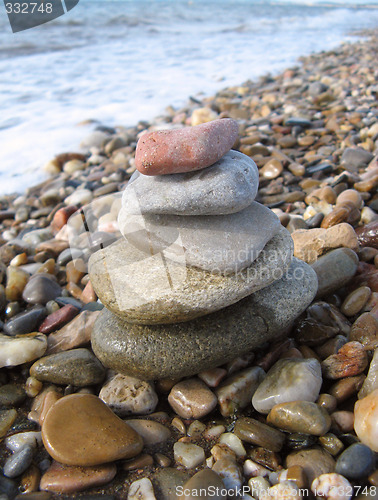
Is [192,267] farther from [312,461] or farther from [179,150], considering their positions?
[312,461]

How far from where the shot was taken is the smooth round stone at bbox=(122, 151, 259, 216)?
7.79 feet

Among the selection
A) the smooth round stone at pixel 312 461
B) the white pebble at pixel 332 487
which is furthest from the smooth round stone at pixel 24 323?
the white pebble at pixel 332 487

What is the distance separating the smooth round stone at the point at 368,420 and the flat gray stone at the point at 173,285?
0.82 meters

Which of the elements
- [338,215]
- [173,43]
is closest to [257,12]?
[173,43]

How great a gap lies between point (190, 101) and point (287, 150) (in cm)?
484

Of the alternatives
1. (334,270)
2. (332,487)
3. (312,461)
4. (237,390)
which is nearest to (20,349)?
(237,390)

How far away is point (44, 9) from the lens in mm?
5891

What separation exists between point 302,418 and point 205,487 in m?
0.60

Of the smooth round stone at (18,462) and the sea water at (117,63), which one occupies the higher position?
the sea water at (117,63)

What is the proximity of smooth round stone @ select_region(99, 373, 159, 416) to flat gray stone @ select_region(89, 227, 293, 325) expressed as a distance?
435mm

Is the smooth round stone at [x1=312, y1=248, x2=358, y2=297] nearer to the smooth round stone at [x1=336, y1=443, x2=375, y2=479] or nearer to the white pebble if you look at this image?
the smooth round stone at [x1=336, y1=443, x2=375, y2=479]

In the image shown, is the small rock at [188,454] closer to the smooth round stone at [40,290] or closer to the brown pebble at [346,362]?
the brown pebble at [346,362]

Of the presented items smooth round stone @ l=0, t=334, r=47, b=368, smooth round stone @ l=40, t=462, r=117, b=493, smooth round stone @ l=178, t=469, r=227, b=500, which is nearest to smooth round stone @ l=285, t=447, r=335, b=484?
smooth round stone @ l=178, t=469, r=227, b=500

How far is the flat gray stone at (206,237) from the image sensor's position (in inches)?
95.4
